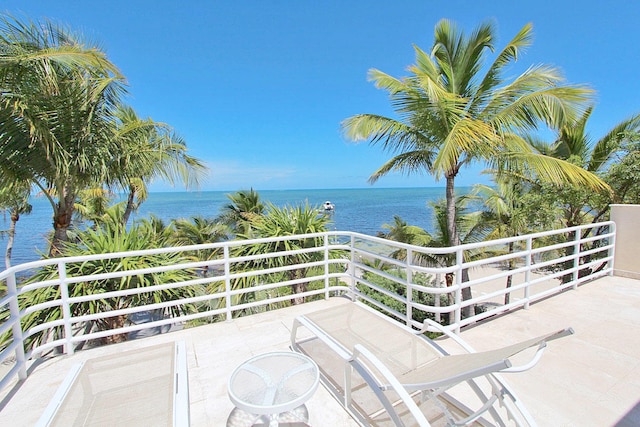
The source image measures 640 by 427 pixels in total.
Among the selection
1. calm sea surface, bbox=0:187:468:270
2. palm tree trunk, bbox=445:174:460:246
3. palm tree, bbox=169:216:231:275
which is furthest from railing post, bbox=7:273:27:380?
palm tree, bbox=169:216:231:275

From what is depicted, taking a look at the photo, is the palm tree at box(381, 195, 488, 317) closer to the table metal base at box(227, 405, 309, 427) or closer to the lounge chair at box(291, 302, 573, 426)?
the lounge chair at box(291, 302, 573, 426)

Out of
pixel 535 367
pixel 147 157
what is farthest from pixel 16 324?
pixel 535 367

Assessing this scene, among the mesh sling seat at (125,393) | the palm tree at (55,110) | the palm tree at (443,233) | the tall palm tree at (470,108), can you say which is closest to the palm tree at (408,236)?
the palm tree at (443,233)

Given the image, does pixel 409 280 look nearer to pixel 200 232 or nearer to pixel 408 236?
pixel 408 236

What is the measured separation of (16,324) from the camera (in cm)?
252

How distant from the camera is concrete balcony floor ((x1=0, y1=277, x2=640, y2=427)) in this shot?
2.14 meters

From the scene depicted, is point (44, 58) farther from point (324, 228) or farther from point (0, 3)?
point (324, 228)

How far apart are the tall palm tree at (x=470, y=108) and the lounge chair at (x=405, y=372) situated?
3022 millimetres

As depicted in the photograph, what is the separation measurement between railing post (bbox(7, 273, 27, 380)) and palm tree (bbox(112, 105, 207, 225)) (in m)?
3.56

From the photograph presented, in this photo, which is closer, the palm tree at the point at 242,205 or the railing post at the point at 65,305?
the railing post at the point at 65,305

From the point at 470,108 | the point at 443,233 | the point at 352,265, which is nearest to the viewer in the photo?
the point at 352,265

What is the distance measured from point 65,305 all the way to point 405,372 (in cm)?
322

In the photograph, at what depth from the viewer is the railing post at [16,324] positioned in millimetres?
2453

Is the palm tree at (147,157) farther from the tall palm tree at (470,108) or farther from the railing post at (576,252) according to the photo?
the railing post at (576,252)
